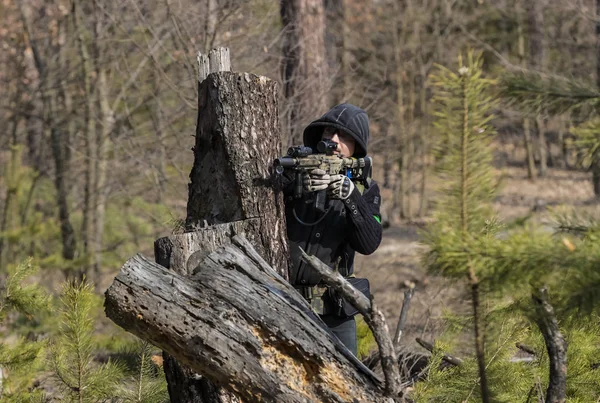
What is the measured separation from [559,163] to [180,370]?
2074cm

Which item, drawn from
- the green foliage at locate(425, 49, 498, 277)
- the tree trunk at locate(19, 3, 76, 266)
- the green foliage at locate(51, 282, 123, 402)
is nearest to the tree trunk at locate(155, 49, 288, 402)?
the green foliage at locate(51, 282, 123, 402)

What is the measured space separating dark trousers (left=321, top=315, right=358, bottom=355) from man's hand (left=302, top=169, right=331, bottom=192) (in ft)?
2.62

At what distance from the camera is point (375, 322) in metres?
2.61

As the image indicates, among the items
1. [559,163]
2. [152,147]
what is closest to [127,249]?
[152,147]

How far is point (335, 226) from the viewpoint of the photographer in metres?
3.90

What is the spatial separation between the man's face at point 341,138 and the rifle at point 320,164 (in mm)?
229

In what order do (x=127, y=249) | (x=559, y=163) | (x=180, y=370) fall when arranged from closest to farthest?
1. (x=180, y=370)
2. (x=127, y=249)
3. (x=559, y=163)

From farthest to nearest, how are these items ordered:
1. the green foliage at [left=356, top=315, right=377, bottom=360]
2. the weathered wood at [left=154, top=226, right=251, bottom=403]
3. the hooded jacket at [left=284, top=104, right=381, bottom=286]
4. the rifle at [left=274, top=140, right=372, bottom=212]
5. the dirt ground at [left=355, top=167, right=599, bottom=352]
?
the dirt ground at [left=355, top=167, right=599, bottom=352] < the green foliage at [left=356, top=315, right=377, bottom=360] < the hooded jacket at [left=284, top=104, right=381, bottom=286] < the rifle at [left=274, top=140, right=372, bottom=212] < the weathered wood at [left=154, top=226, right=251, bottom=403]

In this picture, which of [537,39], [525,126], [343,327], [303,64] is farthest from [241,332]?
[537,39]

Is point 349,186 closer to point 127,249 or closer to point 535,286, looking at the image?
point 535,286

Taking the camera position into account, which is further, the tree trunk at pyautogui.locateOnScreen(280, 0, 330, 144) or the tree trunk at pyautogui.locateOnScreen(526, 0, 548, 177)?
the tree trunk at pyautogui.locateOnScreen(526, 0, 548, 177)

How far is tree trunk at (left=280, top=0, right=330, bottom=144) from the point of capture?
7.84 meters

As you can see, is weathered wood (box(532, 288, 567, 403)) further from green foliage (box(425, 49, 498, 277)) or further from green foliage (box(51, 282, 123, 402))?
green foliage (box(51, 282, 123, 402))

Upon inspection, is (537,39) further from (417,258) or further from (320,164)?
(320,164)
